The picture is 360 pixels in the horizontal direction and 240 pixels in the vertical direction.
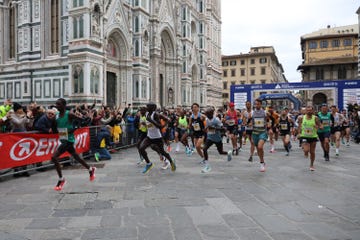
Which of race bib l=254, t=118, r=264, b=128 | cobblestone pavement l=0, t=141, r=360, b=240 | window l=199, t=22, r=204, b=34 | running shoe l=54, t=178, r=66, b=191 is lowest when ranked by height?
cobblestone pavement l=0, t=141, r=360, b=240

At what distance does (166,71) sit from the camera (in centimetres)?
3428

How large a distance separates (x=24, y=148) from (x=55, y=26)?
17038 mm

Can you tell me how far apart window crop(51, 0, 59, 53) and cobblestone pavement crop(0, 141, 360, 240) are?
53.3 feet

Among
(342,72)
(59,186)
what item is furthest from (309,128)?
(342,72)

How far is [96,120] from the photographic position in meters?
12.1

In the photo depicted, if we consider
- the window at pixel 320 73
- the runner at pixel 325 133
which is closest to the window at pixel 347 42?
the window at pixel 320 73

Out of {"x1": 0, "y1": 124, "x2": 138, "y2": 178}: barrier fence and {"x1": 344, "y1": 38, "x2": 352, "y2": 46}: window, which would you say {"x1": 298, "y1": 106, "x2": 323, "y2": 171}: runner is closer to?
{"x1": 0, "y1": 124, "x2": 138, "y2": 178}: barrier fence

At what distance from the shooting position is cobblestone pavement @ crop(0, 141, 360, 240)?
4.34 meters

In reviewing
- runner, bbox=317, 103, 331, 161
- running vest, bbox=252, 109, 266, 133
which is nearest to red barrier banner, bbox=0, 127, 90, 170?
running vest, bbox=252, 109, 266, 133

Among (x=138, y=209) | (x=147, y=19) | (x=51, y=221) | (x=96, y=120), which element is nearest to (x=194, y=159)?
(x=96, y=120)

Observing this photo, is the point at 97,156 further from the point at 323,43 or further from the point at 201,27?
the point at 323,43

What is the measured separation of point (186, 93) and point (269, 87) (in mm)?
11906

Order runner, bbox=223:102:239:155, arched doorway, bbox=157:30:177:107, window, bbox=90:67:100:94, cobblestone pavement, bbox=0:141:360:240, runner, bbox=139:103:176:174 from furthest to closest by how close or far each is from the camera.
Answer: arched doorway, bbox=157:30:177:107, window, bbox=90:67:100:94, runner, bbox=223:102:239:155, runner, bbox=139:103:176:174, cobblestone pavement, bbox=0:141:360:240

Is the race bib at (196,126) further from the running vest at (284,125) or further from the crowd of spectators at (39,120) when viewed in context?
the running vest at (284,125)
